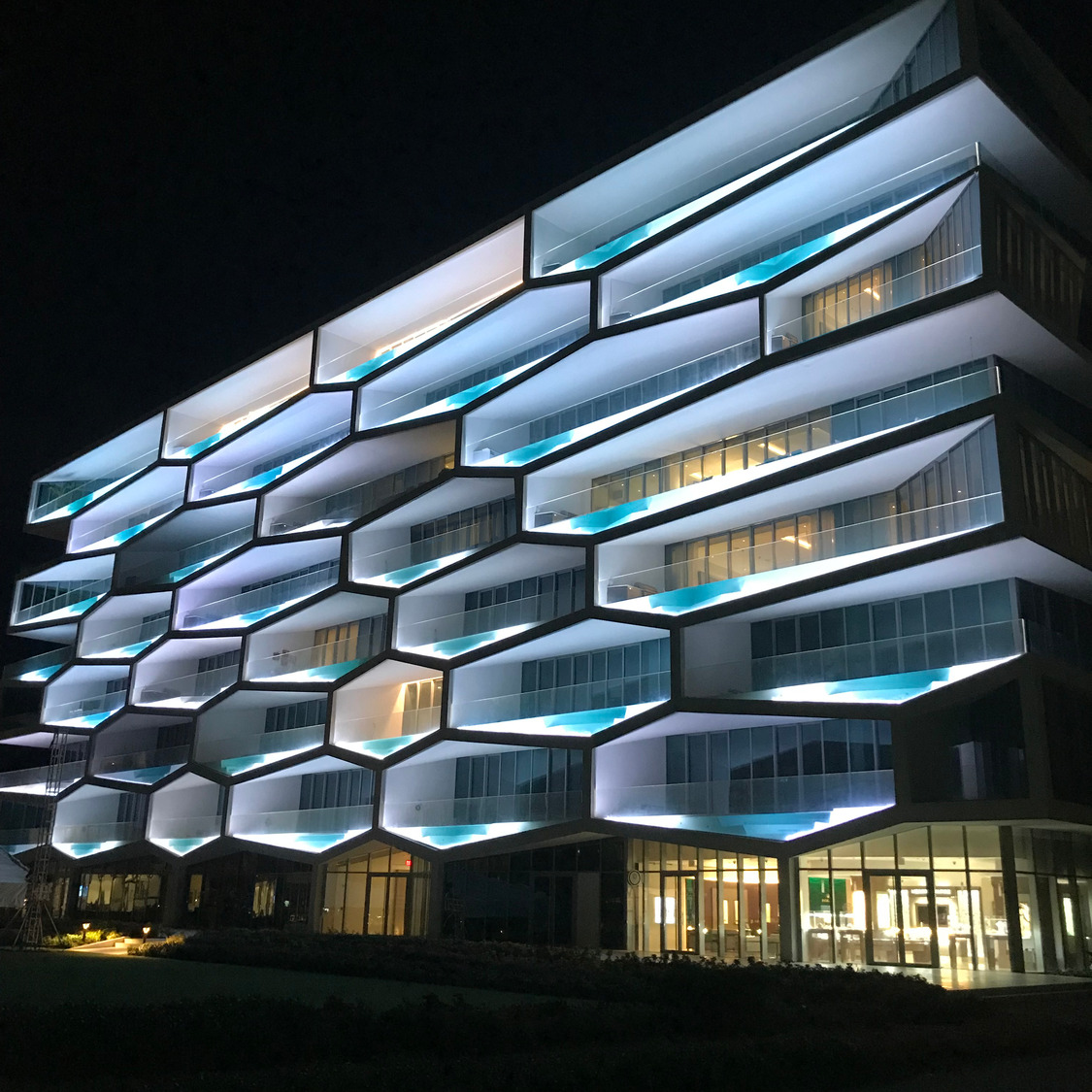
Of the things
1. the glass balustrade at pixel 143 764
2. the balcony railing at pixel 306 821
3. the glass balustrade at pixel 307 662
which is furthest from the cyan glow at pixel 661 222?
the glass balustrade at pixel 143 764

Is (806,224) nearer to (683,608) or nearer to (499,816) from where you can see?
(683,608)

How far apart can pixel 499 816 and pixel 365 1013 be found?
2244cm

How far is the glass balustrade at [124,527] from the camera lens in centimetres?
5788

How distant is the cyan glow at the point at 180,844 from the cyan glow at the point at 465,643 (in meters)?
12.6

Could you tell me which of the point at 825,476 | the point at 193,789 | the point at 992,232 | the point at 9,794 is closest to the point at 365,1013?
the point at 825,476

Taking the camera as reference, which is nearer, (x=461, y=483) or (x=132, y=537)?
(x=461, y=483)

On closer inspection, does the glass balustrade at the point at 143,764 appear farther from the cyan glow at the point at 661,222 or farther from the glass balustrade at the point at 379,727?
the cyan glow at the point at 661,222

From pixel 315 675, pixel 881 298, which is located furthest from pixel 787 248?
pixel 315 675

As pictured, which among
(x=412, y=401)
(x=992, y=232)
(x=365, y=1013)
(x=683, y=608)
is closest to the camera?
(x=365, y=1013)

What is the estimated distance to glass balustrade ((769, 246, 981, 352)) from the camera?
2853 centimetres

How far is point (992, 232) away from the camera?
28.0 meters

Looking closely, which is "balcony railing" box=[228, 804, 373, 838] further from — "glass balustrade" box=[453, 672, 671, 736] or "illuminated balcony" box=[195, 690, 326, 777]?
"glass balustrade" box=[453, 672, 671, 736]

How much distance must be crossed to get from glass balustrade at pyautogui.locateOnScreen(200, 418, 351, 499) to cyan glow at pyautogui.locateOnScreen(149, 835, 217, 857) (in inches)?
581

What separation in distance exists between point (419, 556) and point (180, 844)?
15898 mm
